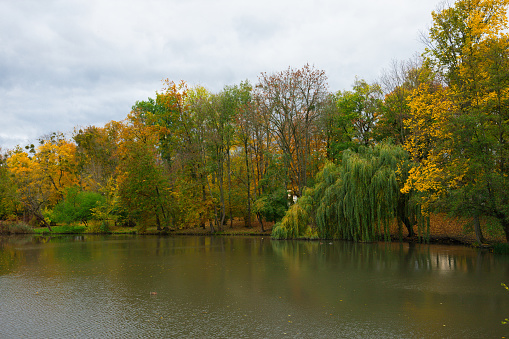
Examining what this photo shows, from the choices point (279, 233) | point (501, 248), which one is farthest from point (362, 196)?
point (501, 248)

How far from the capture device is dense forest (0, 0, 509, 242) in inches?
688

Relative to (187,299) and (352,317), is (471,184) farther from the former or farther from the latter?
(187,299)

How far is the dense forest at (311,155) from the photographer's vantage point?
1747cm

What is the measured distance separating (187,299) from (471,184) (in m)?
14.1

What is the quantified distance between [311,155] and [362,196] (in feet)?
35.8

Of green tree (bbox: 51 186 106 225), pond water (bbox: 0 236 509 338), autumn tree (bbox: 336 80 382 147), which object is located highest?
autumn tree (bbox: 336 80 382 147)

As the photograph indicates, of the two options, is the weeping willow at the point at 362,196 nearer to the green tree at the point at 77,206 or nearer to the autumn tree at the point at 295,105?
the autumn tree at the point at 295,105

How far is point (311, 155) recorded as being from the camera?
33438 mm

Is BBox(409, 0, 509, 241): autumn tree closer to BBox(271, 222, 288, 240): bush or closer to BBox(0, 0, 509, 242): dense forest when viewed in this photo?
BBox(0, 0, 509, 242): dense forest

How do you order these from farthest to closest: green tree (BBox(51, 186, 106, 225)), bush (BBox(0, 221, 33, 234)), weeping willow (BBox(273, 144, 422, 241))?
green tree (BBox(51, 186, 106, 225)) < bush (BBox(0, 221, 33, 234)) < weeping willow (BBox(273, 144, 422, 241))

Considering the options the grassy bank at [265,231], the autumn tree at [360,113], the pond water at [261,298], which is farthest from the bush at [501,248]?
the autumn tree at [360,113]

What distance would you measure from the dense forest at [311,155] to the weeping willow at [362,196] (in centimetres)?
9

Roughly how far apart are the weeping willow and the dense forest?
9 centimetres

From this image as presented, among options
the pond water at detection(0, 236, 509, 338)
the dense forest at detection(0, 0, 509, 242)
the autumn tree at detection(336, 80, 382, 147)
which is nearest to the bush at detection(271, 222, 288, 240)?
the dense forest at detection(0, 0, 509, 242)
